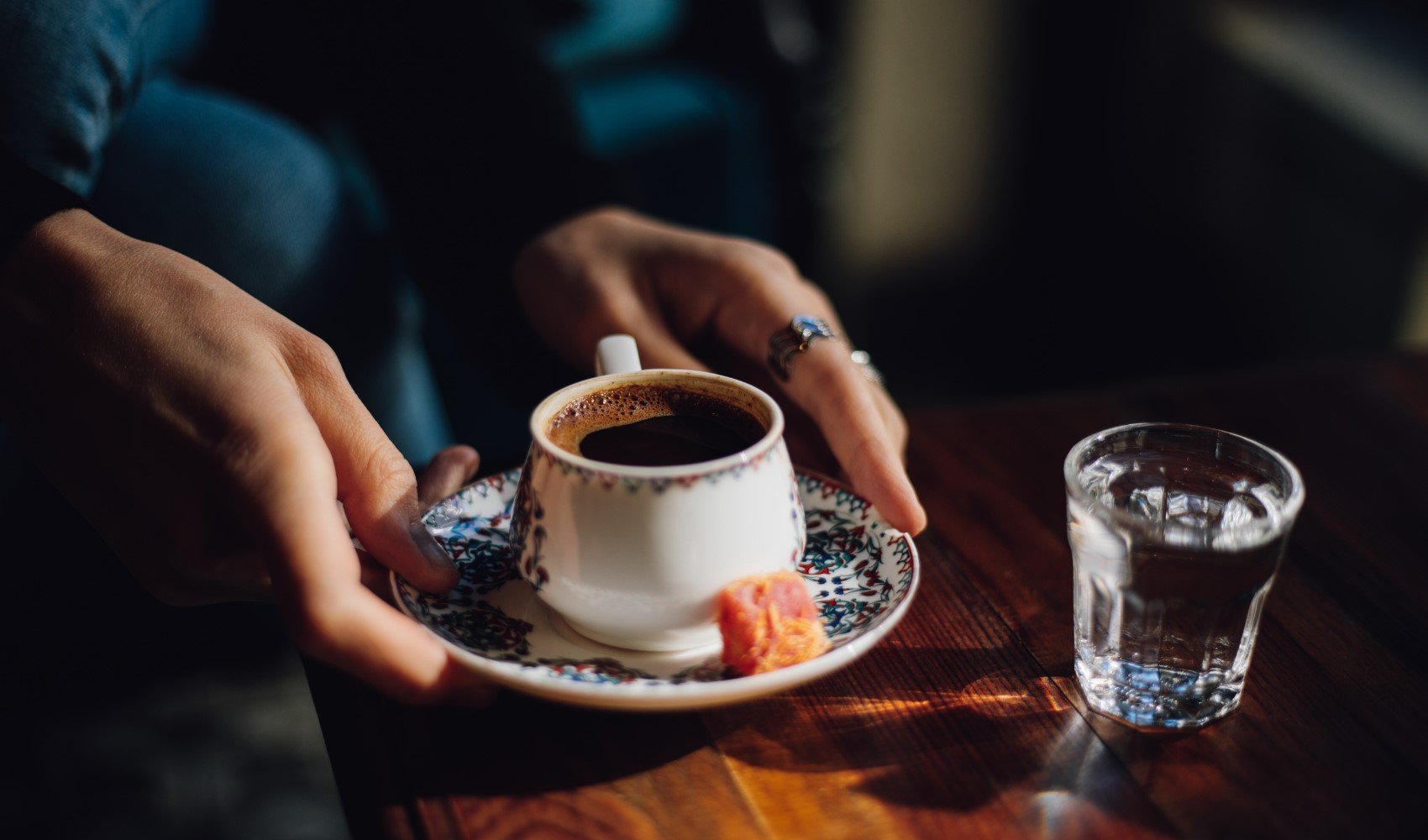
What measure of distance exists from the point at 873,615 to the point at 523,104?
0.65m

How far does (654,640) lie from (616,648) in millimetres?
26

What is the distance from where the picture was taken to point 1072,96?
Result: 8.41ft

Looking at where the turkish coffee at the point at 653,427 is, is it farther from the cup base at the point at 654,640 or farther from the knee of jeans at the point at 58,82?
the knee of jeans at the point at 58,82

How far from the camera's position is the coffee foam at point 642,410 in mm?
613

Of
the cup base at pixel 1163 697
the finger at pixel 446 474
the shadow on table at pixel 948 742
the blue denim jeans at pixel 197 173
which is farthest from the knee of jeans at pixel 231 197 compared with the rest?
the cup base at pixel 1163 697

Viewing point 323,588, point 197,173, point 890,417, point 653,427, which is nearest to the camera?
point 323,588

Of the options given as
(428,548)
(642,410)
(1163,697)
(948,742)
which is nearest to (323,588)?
(428,548)

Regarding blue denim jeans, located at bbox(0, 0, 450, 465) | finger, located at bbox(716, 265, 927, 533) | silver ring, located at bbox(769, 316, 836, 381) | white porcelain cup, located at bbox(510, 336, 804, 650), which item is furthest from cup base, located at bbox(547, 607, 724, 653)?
blue denim jeans, located at bbox(0, 0, 450, 465)

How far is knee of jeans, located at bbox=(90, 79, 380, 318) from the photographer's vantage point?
0.88m

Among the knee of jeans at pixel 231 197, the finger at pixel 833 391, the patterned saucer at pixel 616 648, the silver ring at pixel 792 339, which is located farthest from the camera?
the knee of jeans at pixel 231 197

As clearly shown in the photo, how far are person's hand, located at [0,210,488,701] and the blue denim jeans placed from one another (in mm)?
170

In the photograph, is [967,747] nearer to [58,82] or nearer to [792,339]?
[792,339]

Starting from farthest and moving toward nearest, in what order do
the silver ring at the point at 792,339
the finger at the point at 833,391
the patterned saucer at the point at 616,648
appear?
the silver ring at the point at 792,339 → the finger at the point at 833,391 → the patterned saucer at the point at 616,648

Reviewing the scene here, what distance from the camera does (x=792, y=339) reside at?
0.78m
